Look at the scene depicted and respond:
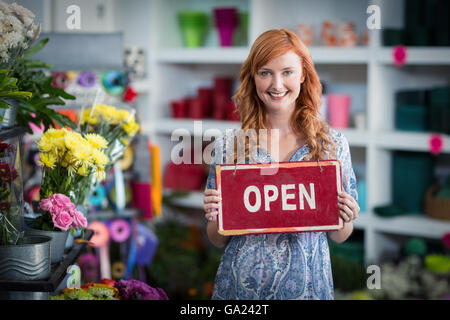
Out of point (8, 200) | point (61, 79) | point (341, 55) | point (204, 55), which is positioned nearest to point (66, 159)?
point (8, 200)

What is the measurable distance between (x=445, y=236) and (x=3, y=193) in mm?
2063

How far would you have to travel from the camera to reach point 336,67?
312 centimetres

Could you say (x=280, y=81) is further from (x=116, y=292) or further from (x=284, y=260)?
(x=116, y=292)

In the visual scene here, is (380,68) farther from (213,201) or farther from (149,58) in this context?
(213,201)

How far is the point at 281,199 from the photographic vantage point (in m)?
1.18

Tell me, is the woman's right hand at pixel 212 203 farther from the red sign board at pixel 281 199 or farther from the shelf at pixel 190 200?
the shelf at pixel 190 200

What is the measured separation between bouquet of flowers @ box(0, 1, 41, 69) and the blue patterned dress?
1.53 feet

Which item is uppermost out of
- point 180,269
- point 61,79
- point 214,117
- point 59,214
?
point 61,79

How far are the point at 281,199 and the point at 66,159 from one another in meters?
0.47

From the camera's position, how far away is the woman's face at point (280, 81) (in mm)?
1178

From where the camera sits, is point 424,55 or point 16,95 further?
point 424,55

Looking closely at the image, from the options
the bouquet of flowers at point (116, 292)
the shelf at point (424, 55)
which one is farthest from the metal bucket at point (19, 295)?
the shelf at point (424, 55)

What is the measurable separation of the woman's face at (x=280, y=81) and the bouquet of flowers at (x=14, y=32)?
49 cm

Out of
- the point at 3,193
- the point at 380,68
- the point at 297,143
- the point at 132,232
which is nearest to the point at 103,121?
the point at 3,193
